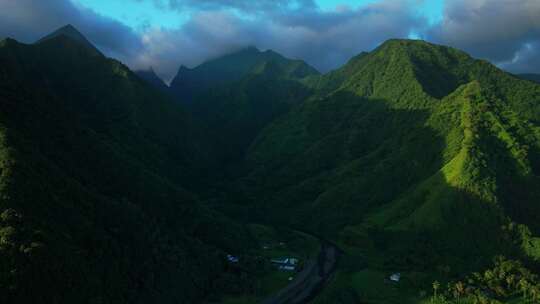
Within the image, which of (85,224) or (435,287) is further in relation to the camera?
(435,287)

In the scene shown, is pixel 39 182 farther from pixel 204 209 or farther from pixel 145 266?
pixel 204 209

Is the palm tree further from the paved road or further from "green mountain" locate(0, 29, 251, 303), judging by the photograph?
"green mountain" locate(0, 29, 251, 303)

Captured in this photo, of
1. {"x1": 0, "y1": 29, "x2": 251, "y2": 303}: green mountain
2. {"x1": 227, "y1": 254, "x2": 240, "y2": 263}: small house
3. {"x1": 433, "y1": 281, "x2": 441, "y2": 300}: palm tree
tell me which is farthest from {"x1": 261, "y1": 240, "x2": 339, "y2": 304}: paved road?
{"x1": 433, "y1": 281, "x2": 441, "y2": 300}: palm tree

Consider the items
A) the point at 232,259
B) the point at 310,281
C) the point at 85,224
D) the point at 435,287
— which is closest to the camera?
the point at 85,224

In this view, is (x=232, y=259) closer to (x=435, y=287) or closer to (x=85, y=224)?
(x=85, y=224)

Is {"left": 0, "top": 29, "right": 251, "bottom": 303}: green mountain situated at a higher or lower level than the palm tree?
higher

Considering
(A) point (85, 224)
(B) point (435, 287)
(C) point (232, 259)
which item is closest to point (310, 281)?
(C) point (232, 259)

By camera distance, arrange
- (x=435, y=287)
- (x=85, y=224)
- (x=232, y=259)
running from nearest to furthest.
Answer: (x=85, y=224) → (x=435, y=287) → (x=232, y=259)

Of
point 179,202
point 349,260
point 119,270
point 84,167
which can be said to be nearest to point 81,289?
point 119,270

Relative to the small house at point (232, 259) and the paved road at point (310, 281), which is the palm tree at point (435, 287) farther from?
the small house at point (232, 259)
